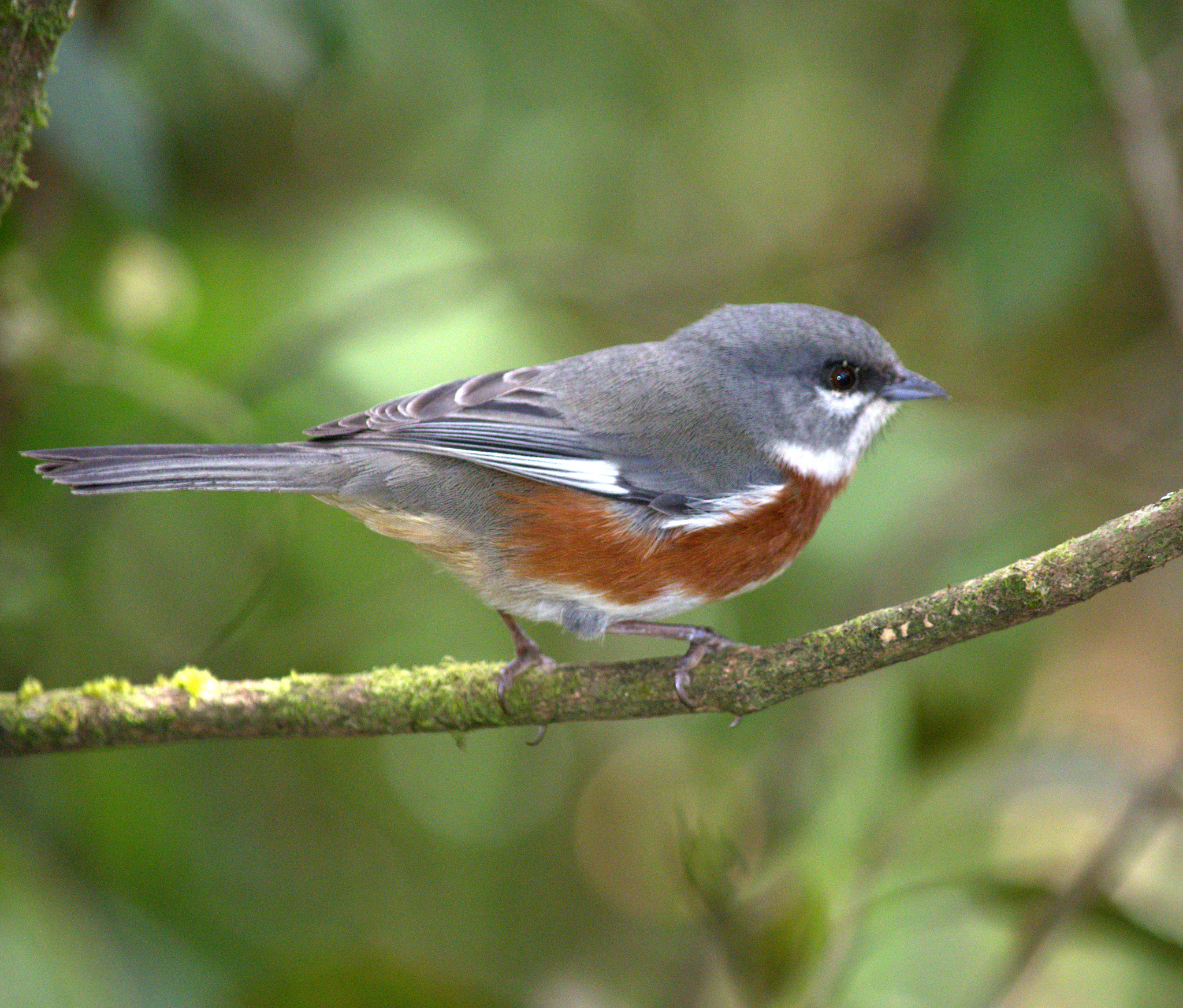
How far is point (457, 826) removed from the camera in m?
5.43

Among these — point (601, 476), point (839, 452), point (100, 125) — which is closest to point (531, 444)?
point (601, 476)

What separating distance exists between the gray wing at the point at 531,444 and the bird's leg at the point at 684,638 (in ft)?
1.19

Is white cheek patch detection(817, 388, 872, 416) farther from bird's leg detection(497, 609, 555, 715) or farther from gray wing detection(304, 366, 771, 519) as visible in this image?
bird's leg detection(497, 609, 555, 715)

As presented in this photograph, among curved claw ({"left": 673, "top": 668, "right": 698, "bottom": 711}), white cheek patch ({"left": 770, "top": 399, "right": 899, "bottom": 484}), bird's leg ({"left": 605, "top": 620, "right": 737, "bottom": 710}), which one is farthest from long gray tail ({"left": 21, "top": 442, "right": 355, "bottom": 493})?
white cheek patch ({"left": 770, "top": 399, "right": 899, "bottom": 484})

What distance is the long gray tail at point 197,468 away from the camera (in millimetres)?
3100

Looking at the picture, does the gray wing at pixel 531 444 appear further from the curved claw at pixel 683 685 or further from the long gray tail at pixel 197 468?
the curved claw at pixel 683 685

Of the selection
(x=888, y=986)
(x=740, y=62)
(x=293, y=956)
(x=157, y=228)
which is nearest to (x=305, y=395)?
(x=157, y=228)

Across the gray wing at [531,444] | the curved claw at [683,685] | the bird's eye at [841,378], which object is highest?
the bird's eye at [841,378]

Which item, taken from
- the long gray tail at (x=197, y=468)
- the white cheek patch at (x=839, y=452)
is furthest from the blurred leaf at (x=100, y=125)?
the white cheek patch at (x=839, y=452)

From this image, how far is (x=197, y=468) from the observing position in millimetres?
3270

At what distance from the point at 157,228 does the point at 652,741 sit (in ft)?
10.4

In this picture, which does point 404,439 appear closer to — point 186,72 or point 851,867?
point 851,867

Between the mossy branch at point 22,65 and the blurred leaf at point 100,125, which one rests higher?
the blurred leaf at point 100,125

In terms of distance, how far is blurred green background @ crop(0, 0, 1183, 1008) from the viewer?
3.63 metres
